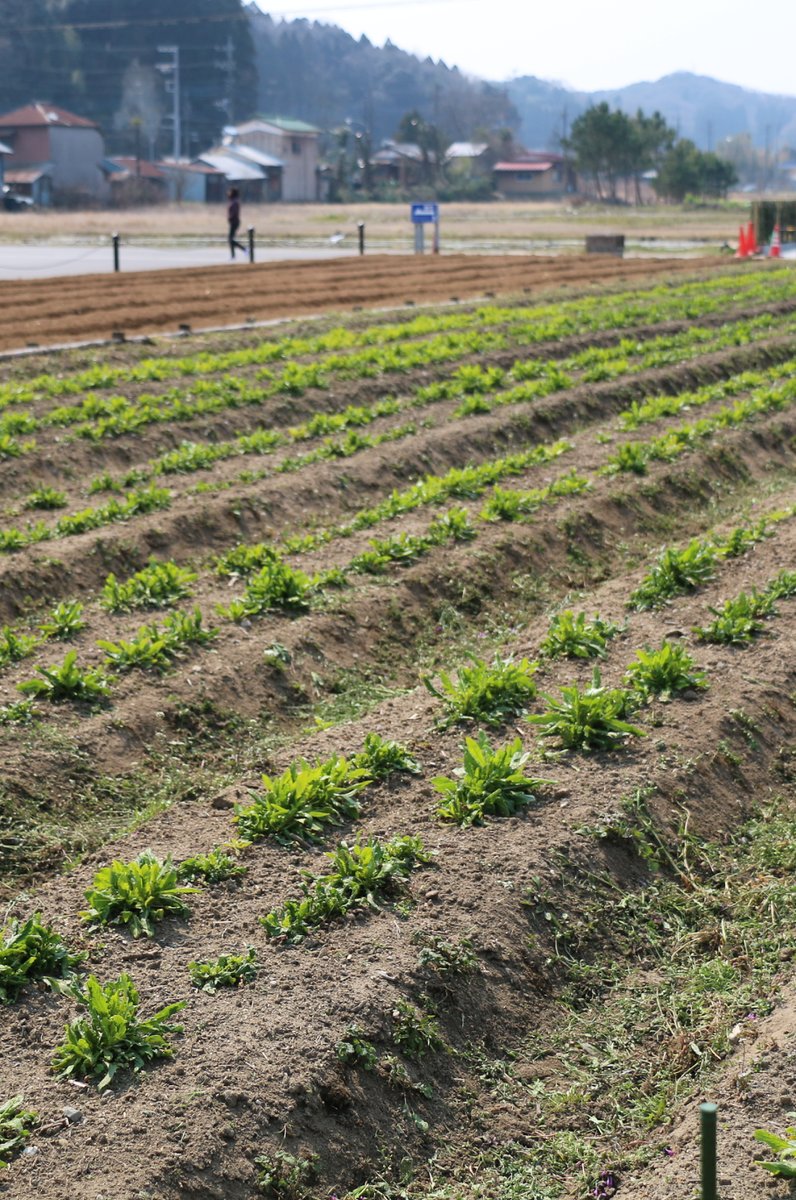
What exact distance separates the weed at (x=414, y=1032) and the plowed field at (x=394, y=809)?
0.01 meters

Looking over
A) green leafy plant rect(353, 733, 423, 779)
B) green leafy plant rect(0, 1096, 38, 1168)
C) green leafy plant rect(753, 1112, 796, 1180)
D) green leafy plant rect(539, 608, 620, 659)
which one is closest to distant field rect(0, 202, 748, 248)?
green leafy plant rect(539, 608, 620, 659)

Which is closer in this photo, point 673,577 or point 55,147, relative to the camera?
point 673,577

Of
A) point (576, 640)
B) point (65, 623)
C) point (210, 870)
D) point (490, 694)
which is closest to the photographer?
point (210, 870)

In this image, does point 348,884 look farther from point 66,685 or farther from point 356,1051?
point 66,685

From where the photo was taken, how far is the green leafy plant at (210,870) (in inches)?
210

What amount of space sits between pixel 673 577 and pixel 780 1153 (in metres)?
5.02

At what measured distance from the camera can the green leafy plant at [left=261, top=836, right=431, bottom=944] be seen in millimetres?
4988

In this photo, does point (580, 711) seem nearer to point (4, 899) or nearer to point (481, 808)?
point (481, 808)

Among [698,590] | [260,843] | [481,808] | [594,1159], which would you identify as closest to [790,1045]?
[594,1159]

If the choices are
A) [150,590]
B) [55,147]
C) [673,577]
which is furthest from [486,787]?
[55,147]

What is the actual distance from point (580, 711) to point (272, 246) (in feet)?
135

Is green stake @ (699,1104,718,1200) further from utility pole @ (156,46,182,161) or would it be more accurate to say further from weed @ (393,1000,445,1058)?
utility pole @ (156,46,182,161)

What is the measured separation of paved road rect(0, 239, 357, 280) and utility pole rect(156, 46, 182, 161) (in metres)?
92.4

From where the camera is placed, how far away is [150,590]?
341 inches
